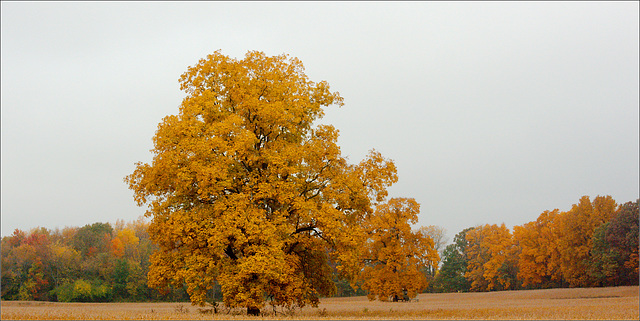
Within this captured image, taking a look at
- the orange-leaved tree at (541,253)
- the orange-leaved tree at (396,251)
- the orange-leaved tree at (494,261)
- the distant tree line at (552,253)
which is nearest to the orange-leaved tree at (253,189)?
the orange-leaved tree at (396,251)

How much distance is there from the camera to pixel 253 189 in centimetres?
2480

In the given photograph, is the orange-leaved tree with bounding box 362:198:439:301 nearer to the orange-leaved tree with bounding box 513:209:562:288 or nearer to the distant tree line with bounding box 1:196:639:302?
the distant tree line with bounding box 1:196:639:302

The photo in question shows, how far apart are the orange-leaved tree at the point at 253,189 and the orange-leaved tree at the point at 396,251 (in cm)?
2430

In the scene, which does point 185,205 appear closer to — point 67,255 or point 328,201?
point 328,201

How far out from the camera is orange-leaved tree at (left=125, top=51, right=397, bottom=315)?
2323 cm

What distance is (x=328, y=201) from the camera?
85.1 feet

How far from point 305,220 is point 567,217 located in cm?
6086

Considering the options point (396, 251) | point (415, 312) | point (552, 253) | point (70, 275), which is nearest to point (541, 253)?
point (552, 253)

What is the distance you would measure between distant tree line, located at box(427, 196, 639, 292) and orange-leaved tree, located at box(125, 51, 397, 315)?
49282 millimetres

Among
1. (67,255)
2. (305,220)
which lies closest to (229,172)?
(305,220)

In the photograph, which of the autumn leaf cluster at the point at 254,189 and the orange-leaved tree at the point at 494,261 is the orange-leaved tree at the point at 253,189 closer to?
the autumn leaf cluster at the point at 254,189

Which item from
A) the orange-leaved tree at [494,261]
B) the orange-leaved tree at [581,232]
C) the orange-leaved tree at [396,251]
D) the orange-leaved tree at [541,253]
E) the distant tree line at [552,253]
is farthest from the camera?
the orange-leaved tree at [494,261]

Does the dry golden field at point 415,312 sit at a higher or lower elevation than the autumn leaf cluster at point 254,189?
lower

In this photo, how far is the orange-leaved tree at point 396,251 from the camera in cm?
5141
